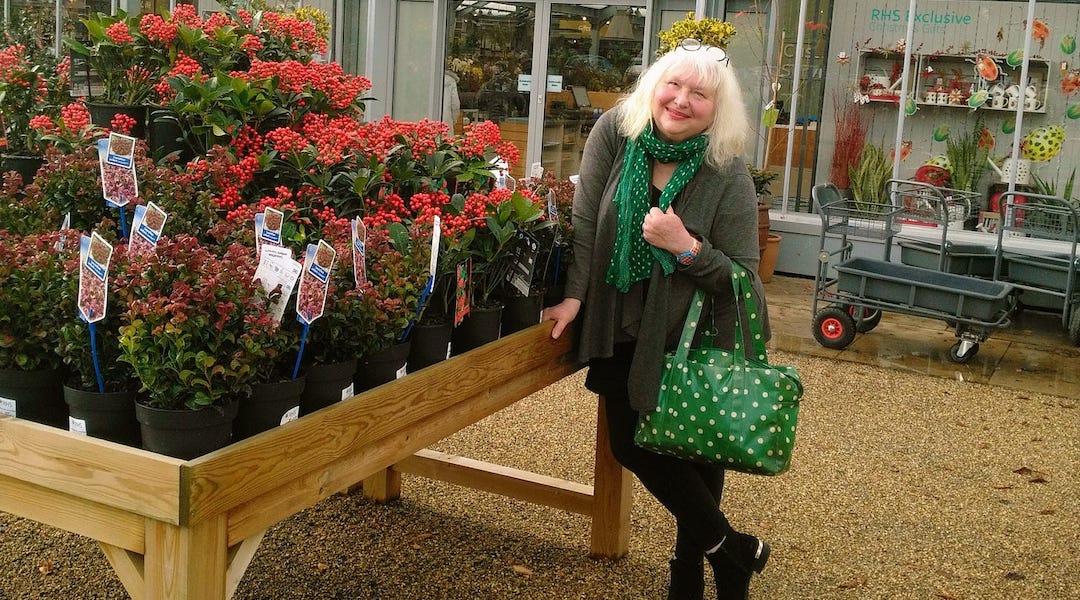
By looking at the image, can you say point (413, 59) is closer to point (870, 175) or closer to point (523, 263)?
point (870, 175)

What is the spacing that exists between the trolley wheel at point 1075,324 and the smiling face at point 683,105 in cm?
492

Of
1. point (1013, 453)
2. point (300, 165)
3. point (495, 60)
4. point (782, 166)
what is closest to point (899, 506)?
point (1013, 453)

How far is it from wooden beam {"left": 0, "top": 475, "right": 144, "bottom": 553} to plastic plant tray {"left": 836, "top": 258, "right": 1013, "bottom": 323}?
5.07 metres

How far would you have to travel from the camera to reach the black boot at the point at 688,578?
114 inches

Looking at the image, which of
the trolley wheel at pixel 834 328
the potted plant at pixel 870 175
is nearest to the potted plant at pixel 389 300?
the trolley wheel at pixel 834 328

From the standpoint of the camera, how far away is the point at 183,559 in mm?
1691

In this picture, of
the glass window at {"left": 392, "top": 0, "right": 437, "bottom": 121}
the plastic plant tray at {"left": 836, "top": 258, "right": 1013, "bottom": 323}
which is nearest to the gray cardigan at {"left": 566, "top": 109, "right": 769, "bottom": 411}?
the plastic plant tray at {"left": 836, "top": 258, "right": 1013, "bottom": 323}

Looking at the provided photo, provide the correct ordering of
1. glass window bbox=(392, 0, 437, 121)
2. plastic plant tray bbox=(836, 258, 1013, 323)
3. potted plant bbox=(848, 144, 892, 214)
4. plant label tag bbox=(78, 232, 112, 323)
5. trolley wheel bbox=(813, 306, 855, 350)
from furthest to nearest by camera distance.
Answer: glass window bbox=(392, 0, 437, 121), potted plant bbox=(848, 144, 892, 214), trolley wheel bbox=(813, 306, 855, 350), plastic plant tray bbox=(836, 258, 1013, 323), plant label tag bbox=(78, 232, 112, 323)

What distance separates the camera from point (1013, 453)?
4.71 metres

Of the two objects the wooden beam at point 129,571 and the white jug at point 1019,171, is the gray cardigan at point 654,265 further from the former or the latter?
the white jug at point 1019,171

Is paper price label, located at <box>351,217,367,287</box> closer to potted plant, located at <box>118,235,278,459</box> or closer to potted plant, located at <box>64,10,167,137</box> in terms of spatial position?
potted plant, located at <box>118,235,278,459</box>

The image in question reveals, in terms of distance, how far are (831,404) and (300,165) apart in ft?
11.3

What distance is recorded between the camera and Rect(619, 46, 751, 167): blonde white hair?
8.66 ft

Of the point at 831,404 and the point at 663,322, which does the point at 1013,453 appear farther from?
the point at 663,322
